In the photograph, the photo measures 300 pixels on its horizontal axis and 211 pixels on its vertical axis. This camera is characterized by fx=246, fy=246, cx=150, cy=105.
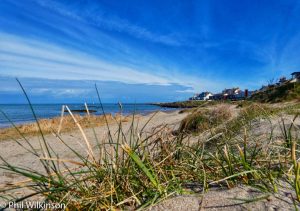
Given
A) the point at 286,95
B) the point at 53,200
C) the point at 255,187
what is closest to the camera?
the point at 53,200

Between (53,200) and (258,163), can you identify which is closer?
(53,200)

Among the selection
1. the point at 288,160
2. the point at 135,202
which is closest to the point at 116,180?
the point at 135,202

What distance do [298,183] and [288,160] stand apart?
436 millimetres

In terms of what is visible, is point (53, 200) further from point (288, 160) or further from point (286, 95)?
point (286, 95)

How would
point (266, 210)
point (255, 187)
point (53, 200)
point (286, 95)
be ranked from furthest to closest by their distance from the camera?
point (286, 95)
point (255, 187)
point (53, 200)
point (266, 210)

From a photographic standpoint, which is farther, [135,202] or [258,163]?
[258,163]

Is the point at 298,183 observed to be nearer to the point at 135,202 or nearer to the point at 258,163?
the point at 258,163

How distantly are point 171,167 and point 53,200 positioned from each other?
0.75 metres

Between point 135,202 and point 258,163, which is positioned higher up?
point 258,163

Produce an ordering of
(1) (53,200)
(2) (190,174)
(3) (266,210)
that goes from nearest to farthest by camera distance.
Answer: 1. (3) (266,210)
2. (1) (53,200)
3. (2) (190,174)

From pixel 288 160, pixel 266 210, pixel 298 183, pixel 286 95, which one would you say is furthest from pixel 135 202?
pixel 286 95

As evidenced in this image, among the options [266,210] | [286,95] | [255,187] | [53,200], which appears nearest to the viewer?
[266,210]

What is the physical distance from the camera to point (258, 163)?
64.4 inches

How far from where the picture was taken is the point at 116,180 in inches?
54.6
